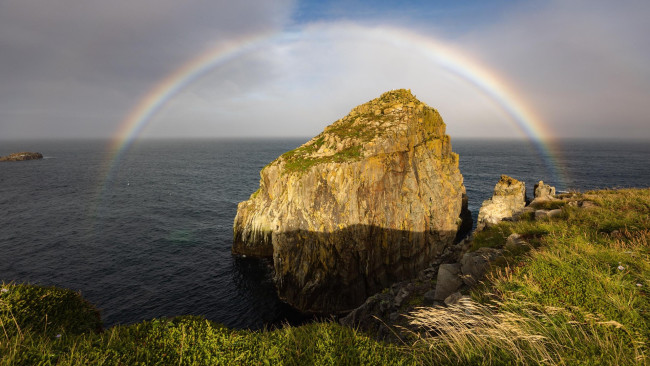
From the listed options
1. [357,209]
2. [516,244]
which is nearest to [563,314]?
[516,244]

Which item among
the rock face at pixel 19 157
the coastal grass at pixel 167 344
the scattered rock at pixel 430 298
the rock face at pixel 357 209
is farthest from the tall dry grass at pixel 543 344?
the rock face at pixel 19 157

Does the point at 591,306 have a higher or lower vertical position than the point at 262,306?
higher

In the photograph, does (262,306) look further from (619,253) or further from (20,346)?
(619,253)

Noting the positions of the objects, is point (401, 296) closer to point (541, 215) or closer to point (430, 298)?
point (430, 298)

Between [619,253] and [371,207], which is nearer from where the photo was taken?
[619,253]

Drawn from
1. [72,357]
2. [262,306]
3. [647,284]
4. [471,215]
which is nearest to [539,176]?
[471,215]

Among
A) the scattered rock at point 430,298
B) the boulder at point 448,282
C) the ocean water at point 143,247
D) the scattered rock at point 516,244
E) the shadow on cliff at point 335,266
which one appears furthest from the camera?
the shadow on cliff at point 335,266

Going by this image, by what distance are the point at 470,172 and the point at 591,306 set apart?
10921cm

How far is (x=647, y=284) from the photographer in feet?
21.1

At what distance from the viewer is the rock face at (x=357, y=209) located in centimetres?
3106

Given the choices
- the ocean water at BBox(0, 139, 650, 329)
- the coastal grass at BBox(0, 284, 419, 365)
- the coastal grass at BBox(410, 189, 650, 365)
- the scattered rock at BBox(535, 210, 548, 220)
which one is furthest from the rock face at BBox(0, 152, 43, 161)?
the scattered rock at BBox(535, 210, 548, 220)

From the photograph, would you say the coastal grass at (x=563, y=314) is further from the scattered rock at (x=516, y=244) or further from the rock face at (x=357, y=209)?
the rock face at (x=357, y=209)

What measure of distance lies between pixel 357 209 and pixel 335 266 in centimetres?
693

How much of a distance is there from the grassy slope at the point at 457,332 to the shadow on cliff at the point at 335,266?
75.2 feet
